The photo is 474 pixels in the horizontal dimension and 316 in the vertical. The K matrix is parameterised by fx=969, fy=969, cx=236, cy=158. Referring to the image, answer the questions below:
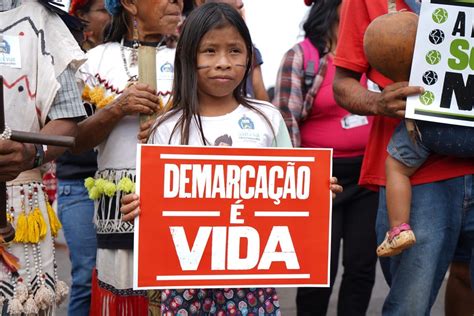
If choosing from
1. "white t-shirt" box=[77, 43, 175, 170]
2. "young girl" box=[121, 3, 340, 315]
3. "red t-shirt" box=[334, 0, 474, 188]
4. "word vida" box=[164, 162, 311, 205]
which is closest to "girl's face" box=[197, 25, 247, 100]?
"young girl" box=[121, 3, 340, 315]

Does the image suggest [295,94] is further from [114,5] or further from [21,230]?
[21,230]

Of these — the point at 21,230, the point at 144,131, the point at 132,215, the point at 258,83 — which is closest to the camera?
the point at 21,230

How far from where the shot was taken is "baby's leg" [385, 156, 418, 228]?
3922 millimetres

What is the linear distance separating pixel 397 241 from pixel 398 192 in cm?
22

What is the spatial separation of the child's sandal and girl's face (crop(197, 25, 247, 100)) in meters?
0.86

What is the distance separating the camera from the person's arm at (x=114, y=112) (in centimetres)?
398

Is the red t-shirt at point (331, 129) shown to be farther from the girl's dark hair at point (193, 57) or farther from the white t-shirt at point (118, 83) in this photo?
the girl's dark hair at point (193, 57)

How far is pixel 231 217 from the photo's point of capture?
11.9ft

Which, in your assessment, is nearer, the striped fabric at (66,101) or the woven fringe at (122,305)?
the striped fabric at (66,101)

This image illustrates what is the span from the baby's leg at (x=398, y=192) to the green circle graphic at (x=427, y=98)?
0.28m

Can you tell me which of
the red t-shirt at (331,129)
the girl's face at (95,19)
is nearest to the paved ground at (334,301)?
the red t-shirt at (331,129)

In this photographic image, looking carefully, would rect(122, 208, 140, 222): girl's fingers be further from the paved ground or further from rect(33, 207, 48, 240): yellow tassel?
the paved ground

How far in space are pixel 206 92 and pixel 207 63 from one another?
0.12 metres

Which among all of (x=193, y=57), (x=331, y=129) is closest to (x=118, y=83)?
(x=193, y=57)
